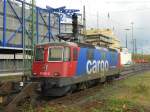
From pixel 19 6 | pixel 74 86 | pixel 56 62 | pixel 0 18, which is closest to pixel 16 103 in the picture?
pixel 56 62

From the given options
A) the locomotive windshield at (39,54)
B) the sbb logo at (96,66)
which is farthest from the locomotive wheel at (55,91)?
the sbb logo at (96,66)

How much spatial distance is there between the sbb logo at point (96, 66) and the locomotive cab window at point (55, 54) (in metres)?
3.84

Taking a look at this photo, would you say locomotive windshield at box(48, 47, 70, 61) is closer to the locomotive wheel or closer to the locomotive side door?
the locomotive side door

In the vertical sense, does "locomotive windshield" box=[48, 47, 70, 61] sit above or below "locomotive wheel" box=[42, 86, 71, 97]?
above

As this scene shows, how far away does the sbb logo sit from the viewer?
25594 millimetres

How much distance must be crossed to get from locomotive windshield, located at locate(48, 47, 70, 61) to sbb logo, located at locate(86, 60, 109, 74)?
367 cm

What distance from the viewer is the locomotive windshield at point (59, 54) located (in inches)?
848

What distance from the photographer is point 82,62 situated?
24.0 metres

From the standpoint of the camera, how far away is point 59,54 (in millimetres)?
21656

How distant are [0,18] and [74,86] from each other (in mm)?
32563

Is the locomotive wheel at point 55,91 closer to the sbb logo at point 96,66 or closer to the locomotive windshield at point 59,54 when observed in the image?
A: the locomotive windshield at point 59,54

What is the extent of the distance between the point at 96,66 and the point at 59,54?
6486 mm

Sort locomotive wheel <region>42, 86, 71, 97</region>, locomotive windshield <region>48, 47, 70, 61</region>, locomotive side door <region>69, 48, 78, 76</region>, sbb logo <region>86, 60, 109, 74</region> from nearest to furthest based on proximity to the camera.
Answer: locomotive wheel <region>42, 86, 71, 97</region>, locomotive windshield <region>48, 47, 70, 61</region>, locomotive side door <region>69, 48, 78, 76</region>, sbb logo <region>86, 60, 109, 74</region>

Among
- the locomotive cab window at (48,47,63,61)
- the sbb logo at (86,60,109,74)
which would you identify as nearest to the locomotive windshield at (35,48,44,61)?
the locomotive cab window at (48,47,63,61)
